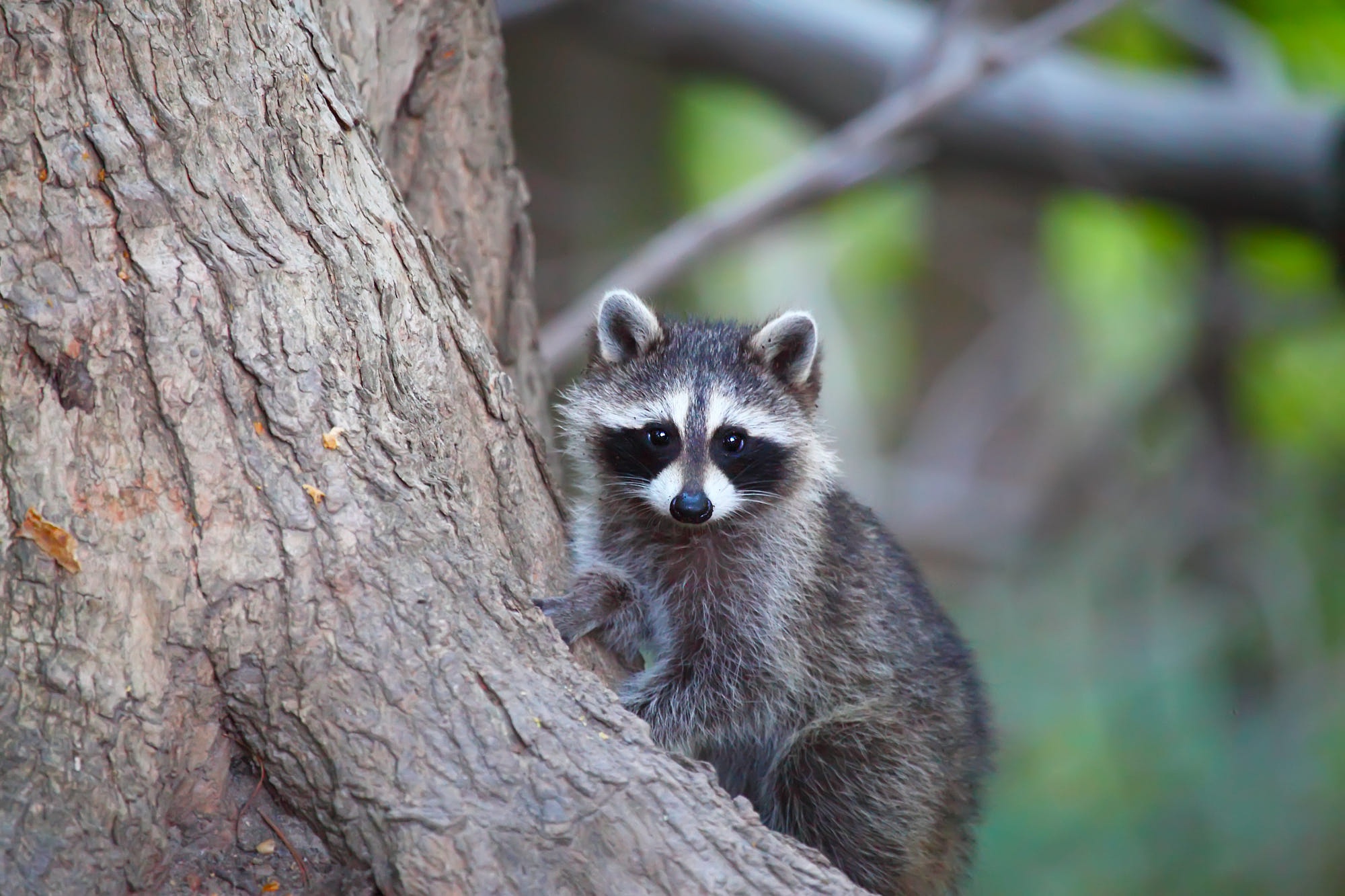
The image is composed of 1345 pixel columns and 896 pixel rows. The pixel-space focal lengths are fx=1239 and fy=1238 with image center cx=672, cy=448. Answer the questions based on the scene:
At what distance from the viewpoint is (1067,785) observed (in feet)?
22.4

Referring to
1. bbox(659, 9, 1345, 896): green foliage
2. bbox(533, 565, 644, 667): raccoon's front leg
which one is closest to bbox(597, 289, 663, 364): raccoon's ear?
bbox(533, 565, 644, 667): raccoon's front leg

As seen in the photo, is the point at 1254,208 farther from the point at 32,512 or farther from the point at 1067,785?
the point at 32,512

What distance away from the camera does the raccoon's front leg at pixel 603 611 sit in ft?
9.05

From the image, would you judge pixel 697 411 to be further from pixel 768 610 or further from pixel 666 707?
pixel 666 707

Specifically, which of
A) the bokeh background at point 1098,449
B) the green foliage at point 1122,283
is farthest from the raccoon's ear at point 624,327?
the green foliage at point 1122,283

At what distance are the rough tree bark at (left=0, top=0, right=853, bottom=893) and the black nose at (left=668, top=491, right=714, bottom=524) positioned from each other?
2.47 ft

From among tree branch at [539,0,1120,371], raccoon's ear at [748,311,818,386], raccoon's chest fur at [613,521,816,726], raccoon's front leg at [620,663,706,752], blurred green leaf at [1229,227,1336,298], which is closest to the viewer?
raccoon's front leg at [620,663,706,752]

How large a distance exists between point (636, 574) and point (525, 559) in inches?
25.6

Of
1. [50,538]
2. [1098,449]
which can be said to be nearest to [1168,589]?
[1098,449]

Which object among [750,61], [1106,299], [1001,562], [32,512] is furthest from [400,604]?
[1106,299]

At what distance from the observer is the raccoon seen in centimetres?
326

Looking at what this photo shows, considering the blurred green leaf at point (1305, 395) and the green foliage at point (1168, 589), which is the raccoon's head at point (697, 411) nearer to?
the green foliage at point (1168, 589)

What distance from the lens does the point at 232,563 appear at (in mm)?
2148

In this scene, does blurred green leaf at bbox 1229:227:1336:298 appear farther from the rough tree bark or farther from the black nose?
the rough tree bark
